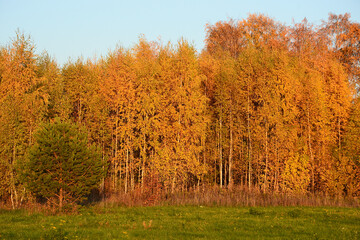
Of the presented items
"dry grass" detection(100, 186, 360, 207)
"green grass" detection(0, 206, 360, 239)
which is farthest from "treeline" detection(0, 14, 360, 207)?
"green grass" detection(0, 206, 360, 239)

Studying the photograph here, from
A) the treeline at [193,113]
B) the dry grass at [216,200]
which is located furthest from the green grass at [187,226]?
the treeline at [193,113]

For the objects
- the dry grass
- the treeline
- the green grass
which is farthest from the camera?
the treeline

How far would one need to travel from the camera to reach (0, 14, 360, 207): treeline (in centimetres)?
2281

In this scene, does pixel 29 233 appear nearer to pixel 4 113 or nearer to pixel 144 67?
pixel 4 113

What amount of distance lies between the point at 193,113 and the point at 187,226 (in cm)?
1258

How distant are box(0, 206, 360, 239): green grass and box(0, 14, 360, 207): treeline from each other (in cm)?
622

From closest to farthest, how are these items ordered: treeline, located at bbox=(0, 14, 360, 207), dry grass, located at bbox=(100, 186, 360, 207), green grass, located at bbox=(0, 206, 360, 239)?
green grass, located at bbox=(0, 206, 360, 239), dry grass, located at bbox=(100, 186, 360, 207), treeline, located at bbox=(0, 14, 360, 207)

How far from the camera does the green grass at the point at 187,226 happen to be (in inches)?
425

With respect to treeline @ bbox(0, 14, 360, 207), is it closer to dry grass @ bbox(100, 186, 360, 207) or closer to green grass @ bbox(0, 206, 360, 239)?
dry grass @ bbox(100, 186, 360, 207)

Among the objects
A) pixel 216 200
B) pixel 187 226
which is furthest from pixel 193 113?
pixel 187 226

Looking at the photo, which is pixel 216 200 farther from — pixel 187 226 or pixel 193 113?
→ pixel 187 226

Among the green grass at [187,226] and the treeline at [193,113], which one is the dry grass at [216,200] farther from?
the green grass at [187,226]

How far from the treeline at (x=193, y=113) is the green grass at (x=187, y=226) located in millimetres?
6224

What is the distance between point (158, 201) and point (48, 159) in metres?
7.28
